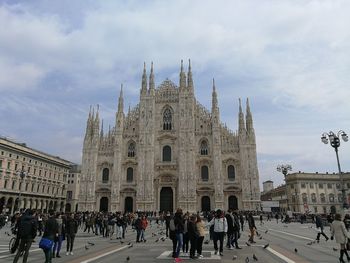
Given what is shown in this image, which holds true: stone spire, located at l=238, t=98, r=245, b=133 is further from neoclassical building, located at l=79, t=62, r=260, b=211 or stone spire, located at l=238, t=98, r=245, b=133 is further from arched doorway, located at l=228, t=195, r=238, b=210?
arched doorway, located at l=228, t=195, r=238, b=210

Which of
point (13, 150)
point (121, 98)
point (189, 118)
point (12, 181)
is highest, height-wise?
point (121, 98)

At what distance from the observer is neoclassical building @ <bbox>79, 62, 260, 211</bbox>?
4650 centimetres

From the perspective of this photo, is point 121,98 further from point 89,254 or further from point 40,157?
point 89,254

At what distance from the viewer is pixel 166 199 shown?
48469 millimetres

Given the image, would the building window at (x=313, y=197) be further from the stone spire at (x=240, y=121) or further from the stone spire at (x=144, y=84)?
the stone spire at (x=144, y=84)

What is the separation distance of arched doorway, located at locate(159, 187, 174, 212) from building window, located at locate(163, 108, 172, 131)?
966cm

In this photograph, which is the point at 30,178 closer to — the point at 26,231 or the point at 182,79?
the point at 182,79

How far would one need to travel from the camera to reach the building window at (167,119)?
50581 mm

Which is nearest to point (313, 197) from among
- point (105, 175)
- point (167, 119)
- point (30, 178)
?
point (167, 119)

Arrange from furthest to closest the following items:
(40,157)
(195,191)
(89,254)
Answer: (40,157)
(195,191)
(89,254)

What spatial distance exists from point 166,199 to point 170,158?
6346 millimetres

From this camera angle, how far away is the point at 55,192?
6162 centimetres

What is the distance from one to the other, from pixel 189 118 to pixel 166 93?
644 centimetres

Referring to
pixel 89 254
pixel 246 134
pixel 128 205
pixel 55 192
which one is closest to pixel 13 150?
pixel 55 192
